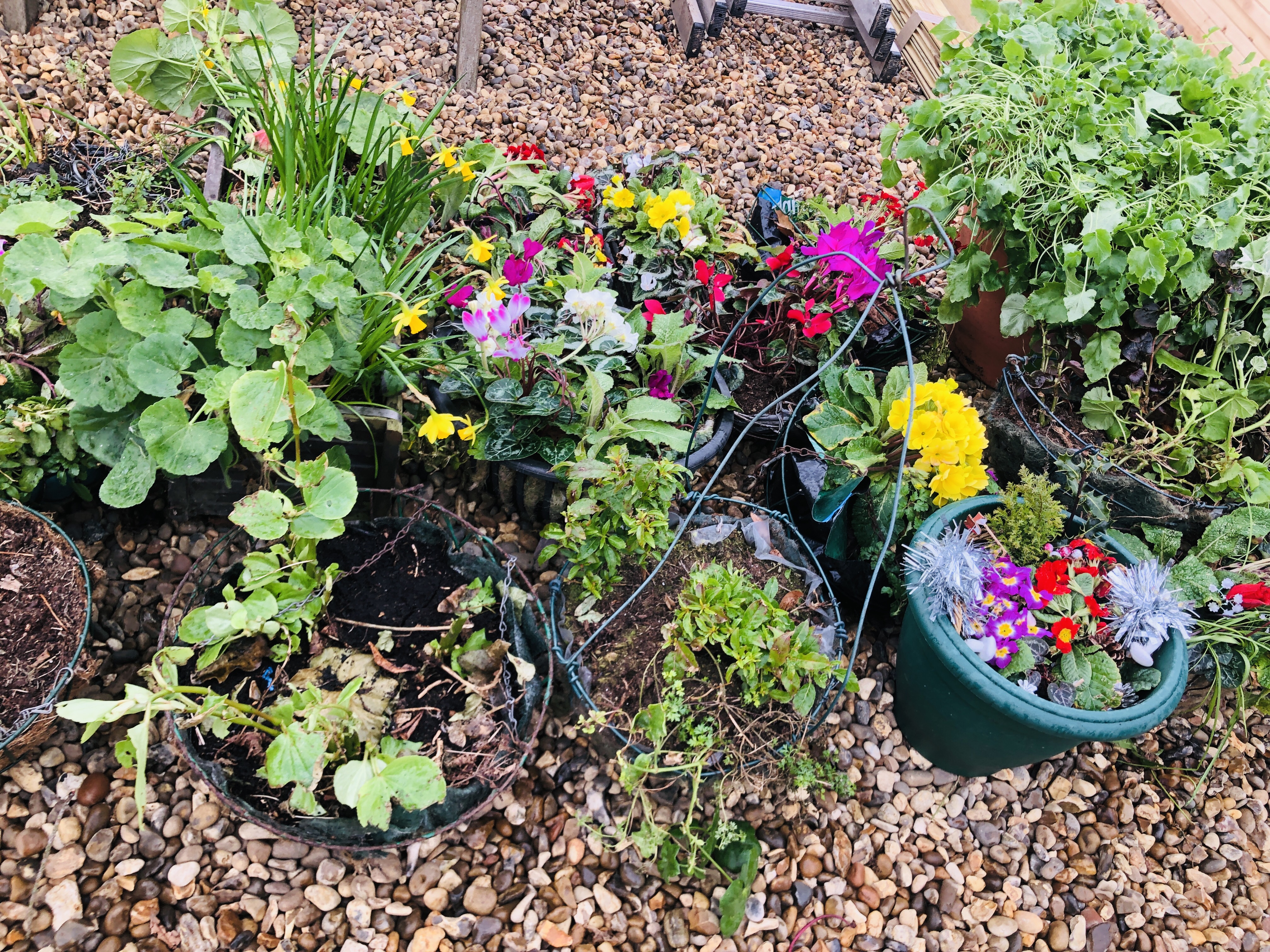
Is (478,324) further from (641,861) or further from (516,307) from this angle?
(641,861)

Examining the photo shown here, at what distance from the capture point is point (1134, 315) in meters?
1.80

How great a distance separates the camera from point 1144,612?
148 cm

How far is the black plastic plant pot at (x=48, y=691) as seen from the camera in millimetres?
1311

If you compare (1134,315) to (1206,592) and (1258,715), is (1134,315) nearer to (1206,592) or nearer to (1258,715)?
(1206,592)

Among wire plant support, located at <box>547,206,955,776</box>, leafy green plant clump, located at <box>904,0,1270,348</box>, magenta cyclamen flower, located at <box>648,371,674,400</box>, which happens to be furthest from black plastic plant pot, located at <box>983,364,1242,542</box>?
magenta cyclamen flower, located at <box>648,371,674,400</box>

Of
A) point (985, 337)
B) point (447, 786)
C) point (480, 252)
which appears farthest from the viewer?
point (985, 337)

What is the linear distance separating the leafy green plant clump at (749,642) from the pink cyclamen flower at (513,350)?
0.53m

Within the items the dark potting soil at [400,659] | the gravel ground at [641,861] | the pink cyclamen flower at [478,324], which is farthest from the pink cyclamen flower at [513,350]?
the gravel ground at [641,861]

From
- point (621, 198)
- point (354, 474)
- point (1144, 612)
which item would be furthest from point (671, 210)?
point (1144, 612)

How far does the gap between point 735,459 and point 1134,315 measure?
0.97 meters

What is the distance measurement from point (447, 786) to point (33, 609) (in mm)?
812

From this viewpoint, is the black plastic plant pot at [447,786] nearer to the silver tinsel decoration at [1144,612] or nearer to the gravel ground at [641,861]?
the gravel ground at [641,861]

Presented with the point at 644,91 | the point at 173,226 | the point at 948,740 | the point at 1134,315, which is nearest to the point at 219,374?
the point at 173,226

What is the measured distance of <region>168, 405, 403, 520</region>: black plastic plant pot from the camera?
5.44ft
